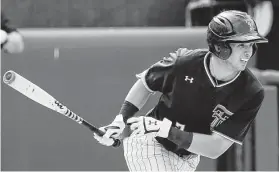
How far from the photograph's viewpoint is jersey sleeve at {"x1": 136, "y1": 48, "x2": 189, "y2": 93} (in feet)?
8.99

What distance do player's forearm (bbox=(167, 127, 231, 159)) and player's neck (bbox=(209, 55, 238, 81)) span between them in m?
0.23

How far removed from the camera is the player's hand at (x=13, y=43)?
390cm

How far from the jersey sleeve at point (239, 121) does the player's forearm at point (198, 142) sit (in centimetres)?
3

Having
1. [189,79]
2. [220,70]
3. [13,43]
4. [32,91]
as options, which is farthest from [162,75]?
[13,43]

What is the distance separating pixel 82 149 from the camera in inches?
165

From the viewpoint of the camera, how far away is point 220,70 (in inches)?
107

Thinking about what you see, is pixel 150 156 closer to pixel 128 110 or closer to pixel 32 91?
pixel 128 110

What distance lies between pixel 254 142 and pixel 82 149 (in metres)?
1.10

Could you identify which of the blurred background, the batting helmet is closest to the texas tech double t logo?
the batting helmet

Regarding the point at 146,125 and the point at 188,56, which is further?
→ the point at 188,56

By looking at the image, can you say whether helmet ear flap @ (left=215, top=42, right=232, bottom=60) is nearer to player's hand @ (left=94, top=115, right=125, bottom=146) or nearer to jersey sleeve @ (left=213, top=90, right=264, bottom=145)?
jersey sleeve @ (left=213, top=90, right=264, bottom=145)

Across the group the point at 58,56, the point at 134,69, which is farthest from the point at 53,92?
the point at 134,69

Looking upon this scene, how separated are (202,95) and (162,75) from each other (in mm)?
182

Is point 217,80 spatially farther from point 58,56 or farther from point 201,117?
point 58,56
